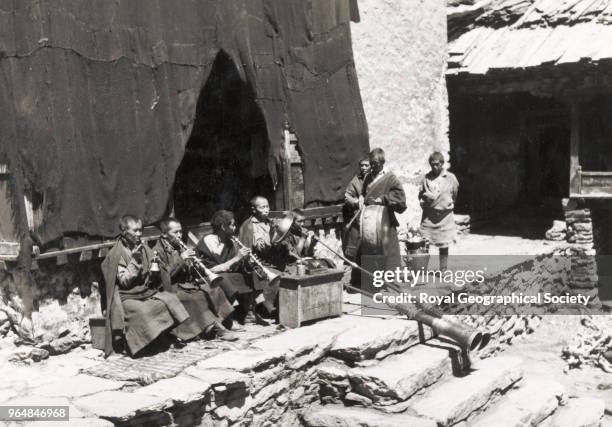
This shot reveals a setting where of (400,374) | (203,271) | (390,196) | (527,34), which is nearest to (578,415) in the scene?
(400,374)

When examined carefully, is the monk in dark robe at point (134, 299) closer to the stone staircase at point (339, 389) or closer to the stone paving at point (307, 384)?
the stone paving at point (307, 384)

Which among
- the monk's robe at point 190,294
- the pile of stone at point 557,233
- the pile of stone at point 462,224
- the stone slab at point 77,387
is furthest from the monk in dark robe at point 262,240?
the pile of stone at point 557,233

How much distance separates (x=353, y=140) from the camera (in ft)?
35.0

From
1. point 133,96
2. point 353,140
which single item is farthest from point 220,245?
point 353,140

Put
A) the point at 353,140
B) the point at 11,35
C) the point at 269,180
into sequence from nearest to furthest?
the point at 11,35
the point at 269,180
the point at 353,140

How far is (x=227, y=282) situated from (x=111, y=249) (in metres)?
1.22

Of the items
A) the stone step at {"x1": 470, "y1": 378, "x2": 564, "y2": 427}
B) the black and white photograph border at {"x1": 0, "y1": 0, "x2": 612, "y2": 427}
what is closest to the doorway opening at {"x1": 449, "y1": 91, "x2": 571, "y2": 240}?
the black and white photograph border at {"x1": 0, "y1": 0, "x2": 612, "y2": 427}

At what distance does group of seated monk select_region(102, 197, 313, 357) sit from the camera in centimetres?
666

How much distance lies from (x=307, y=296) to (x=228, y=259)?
922mm

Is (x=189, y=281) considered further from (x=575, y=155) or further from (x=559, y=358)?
(x=575, y=155)

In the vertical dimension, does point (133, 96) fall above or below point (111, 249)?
above

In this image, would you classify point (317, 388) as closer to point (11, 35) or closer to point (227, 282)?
point (227, 282)

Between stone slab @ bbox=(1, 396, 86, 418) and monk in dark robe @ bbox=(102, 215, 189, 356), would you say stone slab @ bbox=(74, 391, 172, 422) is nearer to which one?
stone slab @ bbox=(1, 396, 86, 418)

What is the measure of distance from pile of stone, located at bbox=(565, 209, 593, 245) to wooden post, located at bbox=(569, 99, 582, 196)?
1.45ft
